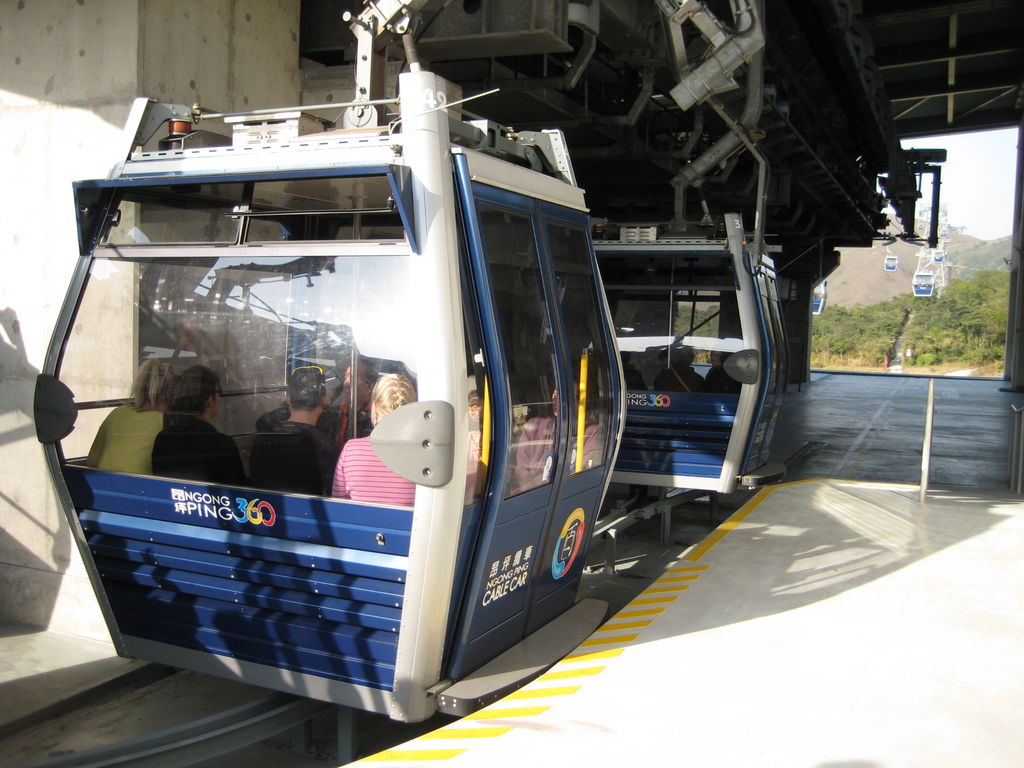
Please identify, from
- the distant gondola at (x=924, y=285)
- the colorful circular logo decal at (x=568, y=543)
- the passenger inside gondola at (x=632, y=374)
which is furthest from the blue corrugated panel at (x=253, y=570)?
the distant gondola at (x=924, y=285)

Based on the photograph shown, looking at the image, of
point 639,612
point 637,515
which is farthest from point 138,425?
point 637,515

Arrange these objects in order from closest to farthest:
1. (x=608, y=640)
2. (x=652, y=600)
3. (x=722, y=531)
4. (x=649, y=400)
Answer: (x=608, y=640) → (x=652, y=600) → (x=722, y=531) → (x=649, y=400)

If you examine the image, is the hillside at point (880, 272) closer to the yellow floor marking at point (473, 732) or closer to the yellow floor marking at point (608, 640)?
A: the yellow floor marking at point (608, 640)

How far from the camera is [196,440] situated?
12.4 feet

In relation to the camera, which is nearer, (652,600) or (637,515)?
(652,600)

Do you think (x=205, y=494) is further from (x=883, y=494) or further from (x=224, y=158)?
(x=883, y=494)

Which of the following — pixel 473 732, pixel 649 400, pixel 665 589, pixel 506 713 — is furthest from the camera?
pixel 649 400

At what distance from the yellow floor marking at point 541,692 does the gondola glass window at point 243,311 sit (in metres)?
1.05

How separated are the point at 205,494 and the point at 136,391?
24.3 inches

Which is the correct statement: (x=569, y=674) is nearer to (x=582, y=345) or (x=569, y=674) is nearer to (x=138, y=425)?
(x=582, y=345)

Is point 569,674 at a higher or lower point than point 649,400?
lower

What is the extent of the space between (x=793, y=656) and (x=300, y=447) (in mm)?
2198

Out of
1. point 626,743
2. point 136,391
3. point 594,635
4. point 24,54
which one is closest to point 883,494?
point 594,635

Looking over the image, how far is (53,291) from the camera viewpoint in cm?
545
